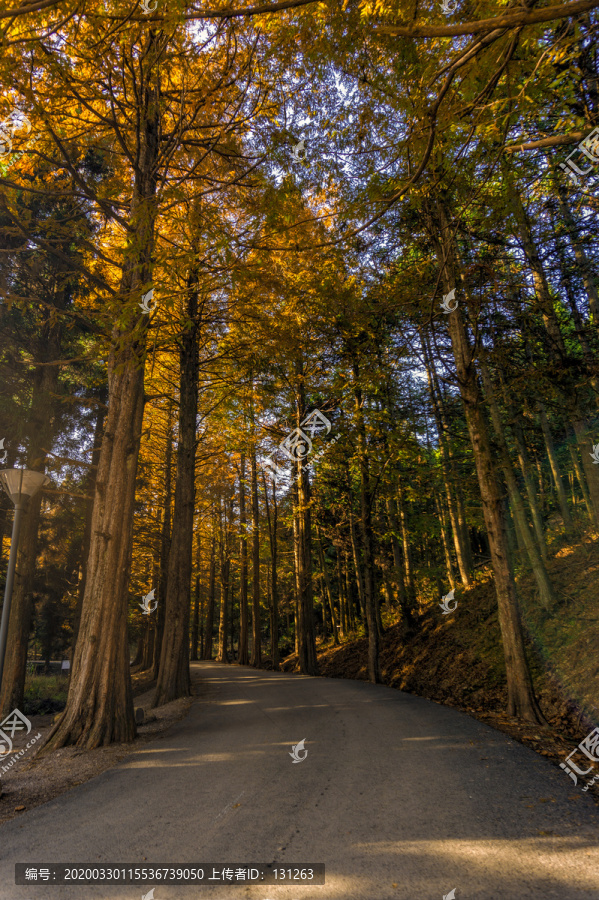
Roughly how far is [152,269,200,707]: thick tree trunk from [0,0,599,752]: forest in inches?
2.9

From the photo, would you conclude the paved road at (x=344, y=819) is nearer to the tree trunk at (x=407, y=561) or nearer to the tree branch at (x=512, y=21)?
the tree branch at (x=512, y=21)

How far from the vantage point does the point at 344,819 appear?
11.5 ft

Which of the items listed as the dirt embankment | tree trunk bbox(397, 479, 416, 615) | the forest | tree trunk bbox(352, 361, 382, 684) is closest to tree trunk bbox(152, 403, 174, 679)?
the forest

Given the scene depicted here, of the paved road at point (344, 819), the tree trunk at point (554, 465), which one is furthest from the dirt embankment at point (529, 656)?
the paved road at point (344, 819)

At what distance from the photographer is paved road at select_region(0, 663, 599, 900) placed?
271 centimetres

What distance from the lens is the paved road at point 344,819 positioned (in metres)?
2.71

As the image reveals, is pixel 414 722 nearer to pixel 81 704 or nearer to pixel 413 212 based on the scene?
pixel 81 704

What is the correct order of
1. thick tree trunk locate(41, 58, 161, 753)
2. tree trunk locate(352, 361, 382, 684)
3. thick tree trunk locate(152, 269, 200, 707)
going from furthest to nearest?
tree trunk locate(352, 361, 382, 684), thick tree trunk locate(152, 269, 200, 707), thick tree trunk locate(41, 58, 161, 753)

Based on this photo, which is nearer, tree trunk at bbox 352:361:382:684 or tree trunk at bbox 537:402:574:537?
tree trunk at bbox 537:402:574:537

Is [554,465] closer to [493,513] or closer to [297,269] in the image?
[493,513]

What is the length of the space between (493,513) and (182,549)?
7.32 meters

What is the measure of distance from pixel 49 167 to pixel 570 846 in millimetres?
12880

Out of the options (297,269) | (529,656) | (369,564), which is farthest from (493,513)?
(297,269)

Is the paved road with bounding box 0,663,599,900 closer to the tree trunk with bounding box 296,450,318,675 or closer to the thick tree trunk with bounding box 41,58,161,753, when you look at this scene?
the thick tree trunk with bounding box 41,58,161,753
